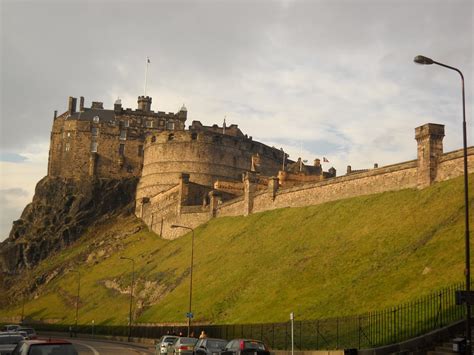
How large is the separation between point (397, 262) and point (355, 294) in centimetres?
345

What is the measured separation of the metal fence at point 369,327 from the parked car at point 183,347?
6241 millimetres

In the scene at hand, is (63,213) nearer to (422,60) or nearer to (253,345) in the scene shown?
(253,345)

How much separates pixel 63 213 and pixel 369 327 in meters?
108

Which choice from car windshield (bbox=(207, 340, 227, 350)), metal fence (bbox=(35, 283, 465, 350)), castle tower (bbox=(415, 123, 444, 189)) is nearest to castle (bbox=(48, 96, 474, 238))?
castle tower (bbox=(415, 123, 444, 189))

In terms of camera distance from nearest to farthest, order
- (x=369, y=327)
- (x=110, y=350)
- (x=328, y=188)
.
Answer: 1. (x=369, y=327)
2. (x=110, y=350)
3. (x=328, y=188)

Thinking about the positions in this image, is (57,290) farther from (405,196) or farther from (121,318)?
(405,196)

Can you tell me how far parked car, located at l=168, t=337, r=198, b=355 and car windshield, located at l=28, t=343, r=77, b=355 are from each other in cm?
1577

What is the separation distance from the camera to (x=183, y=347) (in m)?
34.6

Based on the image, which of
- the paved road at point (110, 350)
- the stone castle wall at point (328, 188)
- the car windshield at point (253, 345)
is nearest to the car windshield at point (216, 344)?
the car windshield at point (253, 345)

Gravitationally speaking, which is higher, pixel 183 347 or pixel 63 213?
pixel 63 213

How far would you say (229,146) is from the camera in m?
125

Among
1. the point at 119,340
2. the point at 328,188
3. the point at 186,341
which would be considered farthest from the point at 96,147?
the point at 186,341

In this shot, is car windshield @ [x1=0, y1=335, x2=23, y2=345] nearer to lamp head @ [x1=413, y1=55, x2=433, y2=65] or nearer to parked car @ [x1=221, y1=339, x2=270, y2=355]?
parked car @ [x1=221, y1=339, x2=270, y2=355]

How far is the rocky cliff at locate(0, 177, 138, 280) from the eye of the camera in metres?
131
